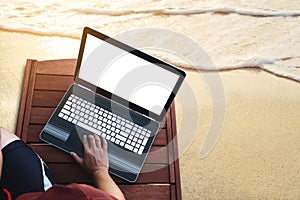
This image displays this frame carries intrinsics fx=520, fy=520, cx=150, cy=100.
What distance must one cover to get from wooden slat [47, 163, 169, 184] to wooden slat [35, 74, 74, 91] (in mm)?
205

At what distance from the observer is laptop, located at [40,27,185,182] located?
1.20 meters

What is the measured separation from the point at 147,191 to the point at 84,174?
0.15m

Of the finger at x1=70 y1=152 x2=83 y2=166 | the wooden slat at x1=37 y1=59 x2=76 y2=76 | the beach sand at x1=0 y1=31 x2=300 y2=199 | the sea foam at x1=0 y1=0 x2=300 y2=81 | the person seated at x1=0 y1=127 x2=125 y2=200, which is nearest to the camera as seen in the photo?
the person seated at x1=0 y1=127 x2=125 y2=200

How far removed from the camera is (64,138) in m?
1.21

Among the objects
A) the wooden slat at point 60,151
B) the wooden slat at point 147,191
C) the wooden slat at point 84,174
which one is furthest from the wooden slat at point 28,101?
the wooden slat at point 147,191

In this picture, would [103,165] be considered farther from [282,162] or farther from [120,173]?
[282,162]

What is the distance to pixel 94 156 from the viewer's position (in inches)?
46.6

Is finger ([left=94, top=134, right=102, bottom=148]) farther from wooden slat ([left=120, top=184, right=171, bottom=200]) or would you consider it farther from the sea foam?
the sea foam

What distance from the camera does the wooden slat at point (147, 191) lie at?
46.4 inches

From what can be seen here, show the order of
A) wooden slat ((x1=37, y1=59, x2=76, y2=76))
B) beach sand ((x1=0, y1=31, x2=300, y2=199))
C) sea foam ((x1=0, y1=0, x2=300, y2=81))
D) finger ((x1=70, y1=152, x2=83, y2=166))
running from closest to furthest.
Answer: finger ((x1=70, y1=152, x2=83, y2=166)), wooden slat ((x1=37, y1=59, x2=76, y2=76)), beach sand ((x1=0, y1=31, x2=300, y2=199)), sea foam ((x1=0, y1=0, x2=300, y2=81))

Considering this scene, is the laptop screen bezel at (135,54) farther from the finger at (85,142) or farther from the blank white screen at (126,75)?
the finger at (85,142)

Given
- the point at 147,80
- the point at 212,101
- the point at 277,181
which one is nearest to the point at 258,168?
the point at 277,181

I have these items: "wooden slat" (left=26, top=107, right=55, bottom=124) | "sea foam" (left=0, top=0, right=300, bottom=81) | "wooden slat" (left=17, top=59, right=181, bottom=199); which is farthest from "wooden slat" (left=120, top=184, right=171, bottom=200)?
"sea foam" (left=0, top=0, right=300, bottom=81)

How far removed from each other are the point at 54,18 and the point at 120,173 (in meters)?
0.78
